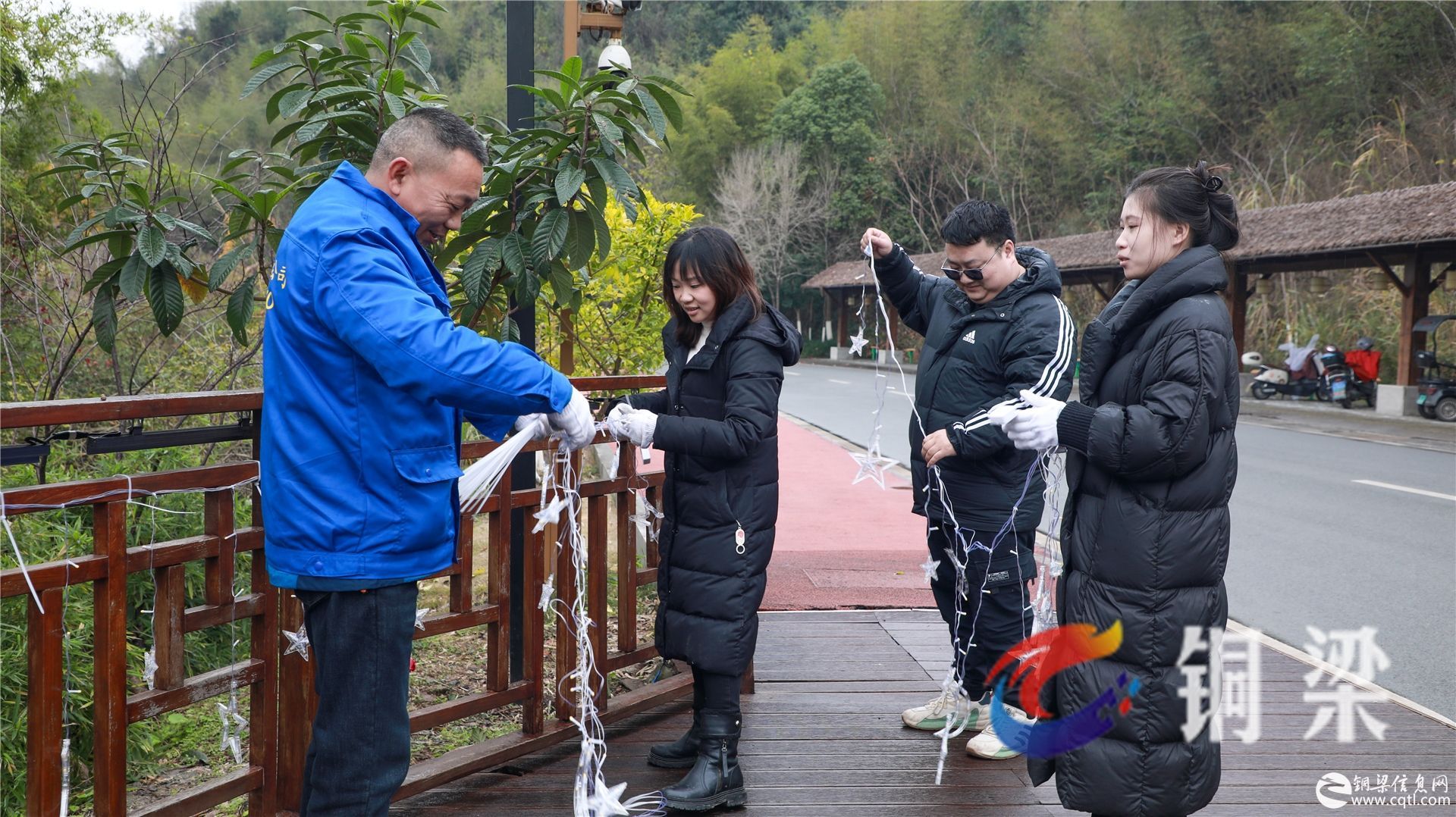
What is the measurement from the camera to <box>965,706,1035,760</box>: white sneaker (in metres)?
3.13

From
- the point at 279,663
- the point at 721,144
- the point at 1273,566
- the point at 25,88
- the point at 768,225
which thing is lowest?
the point at 1273,566

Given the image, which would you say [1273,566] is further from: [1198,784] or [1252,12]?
[1252,12]

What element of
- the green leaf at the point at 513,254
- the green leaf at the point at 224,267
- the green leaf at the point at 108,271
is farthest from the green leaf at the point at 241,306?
the green leaf at the point at 513,254

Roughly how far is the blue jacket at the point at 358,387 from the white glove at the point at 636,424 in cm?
64

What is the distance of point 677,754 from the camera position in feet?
9.95

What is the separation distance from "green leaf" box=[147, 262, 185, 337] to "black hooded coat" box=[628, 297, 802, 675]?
139 centimetres

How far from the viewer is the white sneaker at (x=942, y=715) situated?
3.29 m

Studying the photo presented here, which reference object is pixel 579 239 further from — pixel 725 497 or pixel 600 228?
pixel 725 497

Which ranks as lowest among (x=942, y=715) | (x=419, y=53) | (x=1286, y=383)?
(x=942, y=715)

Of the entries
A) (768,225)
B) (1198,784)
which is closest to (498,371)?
(1198,784)

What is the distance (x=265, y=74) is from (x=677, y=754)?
2.25m

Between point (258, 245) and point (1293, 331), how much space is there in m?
23.8

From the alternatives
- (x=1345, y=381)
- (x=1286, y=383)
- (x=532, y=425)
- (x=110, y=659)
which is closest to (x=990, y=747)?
(x=532, y=425)

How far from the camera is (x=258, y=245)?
3219 millimetres
